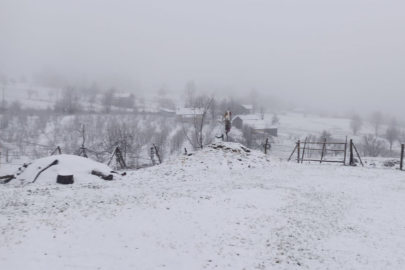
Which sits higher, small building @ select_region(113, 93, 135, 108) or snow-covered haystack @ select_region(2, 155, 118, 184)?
small building @ select_region(113, 93, 135, 108)

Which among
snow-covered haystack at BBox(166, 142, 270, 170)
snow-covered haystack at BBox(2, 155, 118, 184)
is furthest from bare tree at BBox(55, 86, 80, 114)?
snow-covered haystack at BBox(2, 155, 118, 184)

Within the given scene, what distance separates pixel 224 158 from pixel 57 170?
32.1 feet

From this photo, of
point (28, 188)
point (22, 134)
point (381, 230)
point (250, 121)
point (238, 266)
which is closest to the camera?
point (238, 266)

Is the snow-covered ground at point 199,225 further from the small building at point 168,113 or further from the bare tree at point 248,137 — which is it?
the small building at point 168,113

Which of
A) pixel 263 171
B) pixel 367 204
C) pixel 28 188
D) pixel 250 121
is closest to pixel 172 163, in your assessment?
pixel 263 171

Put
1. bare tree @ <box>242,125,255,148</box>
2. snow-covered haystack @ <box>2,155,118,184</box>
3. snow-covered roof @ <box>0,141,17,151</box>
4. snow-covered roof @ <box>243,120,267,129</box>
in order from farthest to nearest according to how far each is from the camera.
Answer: snow-covered roof @ <box>243,120,267,129</box>, bare tree @ <box>242,125,255,148</box>, snow-covered roof @ <box>0,141,17,151</box>, snow-covered haystack @ <box>2,155,118,184</box>

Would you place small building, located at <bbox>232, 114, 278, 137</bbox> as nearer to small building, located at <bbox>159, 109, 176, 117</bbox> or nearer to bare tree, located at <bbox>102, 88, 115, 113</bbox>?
small building, located at <bbox>159, 109, 176, 117</bbox>

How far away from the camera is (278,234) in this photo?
7.14 metres

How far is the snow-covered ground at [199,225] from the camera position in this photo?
559 centimetres

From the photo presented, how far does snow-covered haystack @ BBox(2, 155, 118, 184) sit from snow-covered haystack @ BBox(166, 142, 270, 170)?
17.4ft

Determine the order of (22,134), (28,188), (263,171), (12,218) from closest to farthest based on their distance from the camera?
(12,218)
(28,188)
(263,171)
(22,134)

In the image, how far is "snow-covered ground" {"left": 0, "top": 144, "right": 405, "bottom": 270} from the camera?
18.4ft

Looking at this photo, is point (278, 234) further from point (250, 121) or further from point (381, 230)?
point (250, 121)

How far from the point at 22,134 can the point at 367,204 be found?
57113 mm
